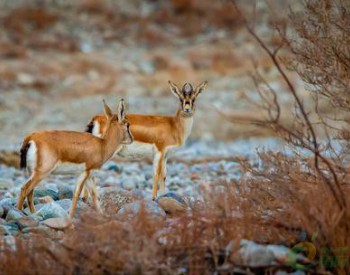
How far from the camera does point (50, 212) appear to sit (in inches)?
369

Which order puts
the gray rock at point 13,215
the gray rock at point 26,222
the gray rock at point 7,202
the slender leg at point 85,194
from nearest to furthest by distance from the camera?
1. the gray rock at point 26,222
2. the gray rock at point 13,215
3. the gray rock at point 7,202
4. the slender leg at point 85,194

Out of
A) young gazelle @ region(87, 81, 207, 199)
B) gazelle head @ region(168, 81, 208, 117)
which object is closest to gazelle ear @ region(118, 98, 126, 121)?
young gazelle @ region(87, 81, 207, 199)

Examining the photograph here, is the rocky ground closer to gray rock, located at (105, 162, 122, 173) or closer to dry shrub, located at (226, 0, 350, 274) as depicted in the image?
gray rock, located at (105, 162, 122, 173)

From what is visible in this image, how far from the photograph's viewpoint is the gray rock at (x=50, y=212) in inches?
367

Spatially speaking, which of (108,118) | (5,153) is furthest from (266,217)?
(5,153)

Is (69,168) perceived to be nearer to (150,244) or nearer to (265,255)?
(150,244)

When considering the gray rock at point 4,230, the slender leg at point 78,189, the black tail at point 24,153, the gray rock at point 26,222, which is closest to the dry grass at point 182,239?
the gray rock at point 4,230

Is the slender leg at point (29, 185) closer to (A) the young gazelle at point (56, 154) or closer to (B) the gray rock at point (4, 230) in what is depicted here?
(A) the young gazelle at point (56, 154)

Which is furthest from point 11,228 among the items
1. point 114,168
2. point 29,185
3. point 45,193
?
point 114,168

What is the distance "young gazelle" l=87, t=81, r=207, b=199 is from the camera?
459 inches

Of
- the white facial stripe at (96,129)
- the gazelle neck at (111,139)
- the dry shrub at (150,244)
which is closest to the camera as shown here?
the dry shrub at (150,244)

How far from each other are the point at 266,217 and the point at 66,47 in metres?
25.9

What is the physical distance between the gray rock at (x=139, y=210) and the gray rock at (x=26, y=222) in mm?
845

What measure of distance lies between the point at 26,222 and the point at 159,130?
3.41 metres
